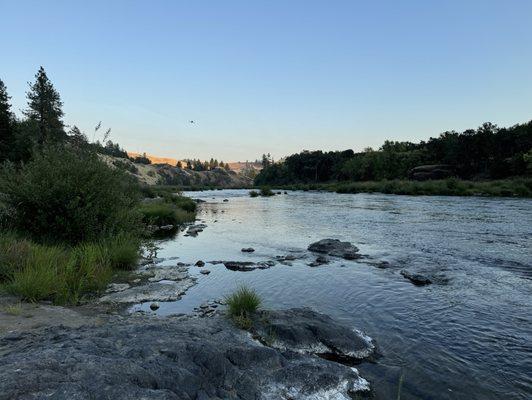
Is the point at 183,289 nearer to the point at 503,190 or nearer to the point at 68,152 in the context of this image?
the point at 68,152

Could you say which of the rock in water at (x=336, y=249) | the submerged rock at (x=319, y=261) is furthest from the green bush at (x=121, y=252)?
the rock in water at (x=336, y=249)

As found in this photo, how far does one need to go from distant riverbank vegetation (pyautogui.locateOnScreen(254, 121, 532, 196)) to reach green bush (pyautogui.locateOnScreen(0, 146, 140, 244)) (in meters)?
56.4

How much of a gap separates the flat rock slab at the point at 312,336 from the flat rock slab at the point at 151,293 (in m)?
3.72

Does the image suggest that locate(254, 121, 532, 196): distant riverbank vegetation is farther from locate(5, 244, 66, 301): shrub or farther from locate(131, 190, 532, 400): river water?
locate(5, 244, 66, 301): shrub

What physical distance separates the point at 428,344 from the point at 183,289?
6946 millimetres

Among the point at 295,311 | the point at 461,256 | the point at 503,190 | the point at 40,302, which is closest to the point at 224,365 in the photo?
the point at 295,311

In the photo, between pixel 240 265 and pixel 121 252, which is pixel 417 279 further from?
pixel 121 252

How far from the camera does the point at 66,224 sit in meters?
13.2

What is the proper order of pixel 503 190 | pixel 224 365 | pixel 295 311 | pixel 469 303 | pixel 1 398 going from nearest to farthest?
pixel 1 398, pixel 224 365, pixel 295 311, pixel 469 303, pixel 503 190

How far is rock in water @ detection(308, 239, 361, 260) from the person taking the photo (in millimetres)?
17562

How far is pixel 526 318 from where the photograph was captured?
9492 mm

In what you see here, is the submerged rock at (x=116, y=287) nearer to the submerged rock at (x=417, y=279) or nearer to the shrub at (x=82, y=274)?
the shrub at (x=82, y=274)

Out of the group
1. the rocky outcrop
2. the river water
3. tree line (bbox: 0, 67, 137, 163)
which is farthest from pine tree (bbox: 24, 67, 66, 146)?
the rocky outcrop

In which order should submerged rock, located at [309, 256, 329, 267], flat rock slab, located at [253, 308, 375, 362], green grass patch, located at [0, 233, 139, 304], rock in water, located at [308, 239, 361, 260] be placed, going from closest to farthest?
flat rock slab, located at [253, 308, 375, 362] → green grass patch, located at [0, 233, 139, 304] → submerged rock, located at [309, 256, 329, 267] → rock in water, located at [308, 239, 361, 260]
